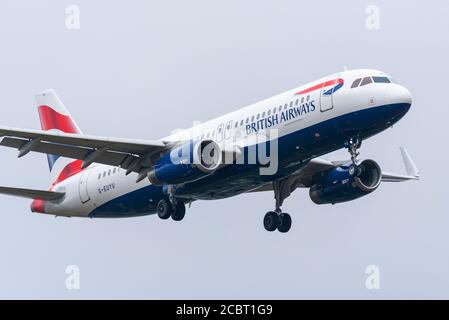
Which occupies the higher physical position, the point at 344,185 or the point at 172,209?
the point at 344,185

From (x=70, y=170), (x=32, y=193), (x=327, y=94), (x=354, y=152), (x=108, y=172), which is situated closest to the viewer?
(x=327, y=94)

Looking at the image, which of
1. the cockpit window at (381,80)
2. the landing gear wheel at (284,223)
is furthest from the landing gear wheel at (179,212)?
the cockpit window at (381,80)

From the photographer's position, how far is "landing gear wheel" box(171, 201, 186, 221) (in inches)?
2352

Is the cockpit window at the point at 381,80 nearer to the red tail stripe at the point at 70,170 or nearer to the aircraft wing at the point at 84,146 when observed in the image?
the aircraft wing at the point at 84,146

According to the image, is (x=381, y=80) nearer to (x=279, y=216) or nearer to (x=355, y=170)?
(x=355, y=170)

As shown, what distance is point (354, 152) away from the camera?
179 feet

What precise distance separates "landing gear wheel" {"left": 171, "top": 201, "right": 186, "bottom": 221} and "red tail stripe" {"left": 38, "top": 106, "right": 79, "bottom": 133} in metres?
11.0

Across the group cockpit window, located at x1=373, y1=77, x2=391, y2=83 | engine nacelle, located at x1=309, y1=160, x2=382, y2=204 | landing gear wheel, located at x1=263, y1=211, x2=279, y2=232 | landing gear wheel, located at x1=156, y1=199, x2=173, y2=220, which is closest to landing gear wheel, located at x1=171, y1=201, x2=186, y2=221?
landing gear wheel, located at x1=156, y1=199, x2=173, y2=220

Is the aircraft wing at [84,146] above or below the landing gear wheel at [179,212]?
above

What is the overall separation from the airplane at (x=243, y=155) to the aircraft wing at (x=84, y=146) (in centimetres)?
5

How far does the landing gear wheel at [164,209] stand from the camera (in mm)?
59906

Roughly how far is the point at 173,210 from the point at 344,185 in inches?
320

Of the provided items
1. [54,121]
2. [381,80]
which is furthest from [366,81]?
[54,121]

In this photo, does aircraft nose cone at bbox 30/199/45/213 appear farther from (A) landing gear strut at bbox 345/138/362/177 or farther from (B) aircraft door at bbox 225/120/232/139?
(A) landing gear strut at bbox 345/138/362/177
